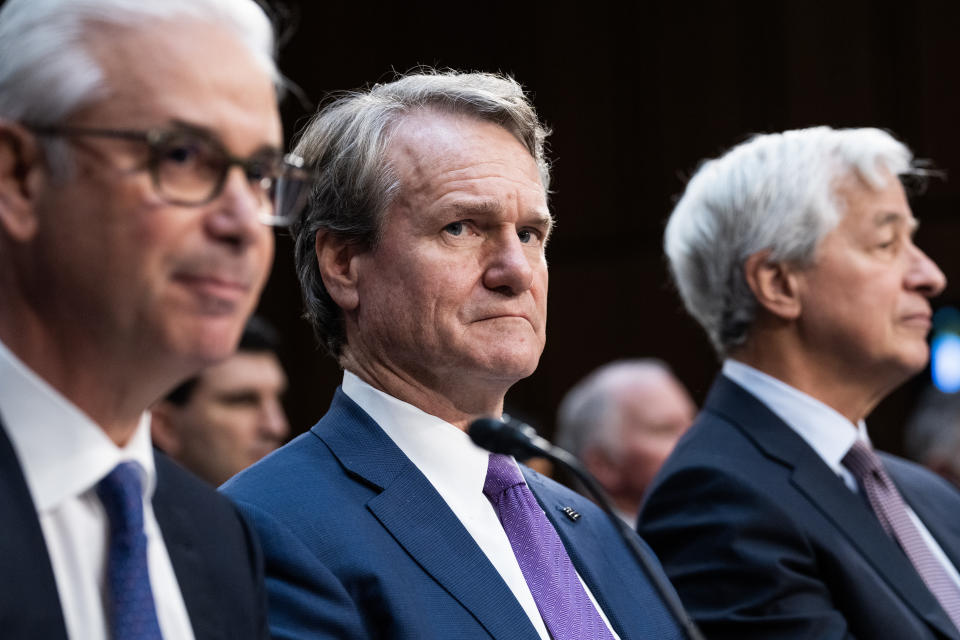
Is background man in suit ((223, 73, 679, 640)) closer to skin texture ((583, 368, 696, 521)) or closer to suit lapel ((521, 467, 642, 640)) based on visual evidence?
suit lapel ((521, 467, 642, 640))

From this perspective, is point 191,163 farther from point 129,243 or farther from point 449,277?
point 449,277

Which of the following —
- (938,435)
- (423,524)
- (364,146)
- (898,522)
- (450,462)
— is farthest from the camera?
(938,435)

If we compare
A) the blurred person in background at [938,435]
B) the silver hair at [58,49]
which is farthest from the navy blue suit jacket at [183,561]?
the blurred person in background at [938,435]

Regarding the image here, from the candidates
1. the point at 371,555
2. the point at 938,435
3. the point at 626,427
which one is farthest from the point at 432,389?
the point at 938,435

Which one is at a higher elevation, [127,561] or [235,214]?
[235,214]

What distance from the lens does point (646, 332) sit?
636 cm

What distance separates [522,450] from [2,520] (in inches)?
27.0

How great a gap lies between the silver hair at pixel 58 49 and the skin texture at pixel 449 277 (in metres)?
0.78

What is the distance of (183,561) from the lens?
57.0 inches

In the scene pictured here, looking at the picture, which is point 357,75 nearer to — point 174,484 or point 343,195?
point 343,195

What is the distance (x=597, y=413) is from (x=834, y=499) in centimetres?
244

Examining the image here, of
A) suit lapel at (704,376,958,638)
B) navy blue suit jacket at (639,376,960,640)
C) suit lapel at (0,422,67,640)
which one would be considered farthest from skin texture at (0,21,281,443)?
suit lapel at (704,376,958,638)

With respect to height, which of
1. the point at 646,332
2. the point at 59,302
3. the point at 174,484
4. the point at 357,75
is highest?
the point at 59,302

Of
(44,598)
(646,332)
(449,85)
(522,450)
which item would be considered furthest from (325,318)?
(646,332)
